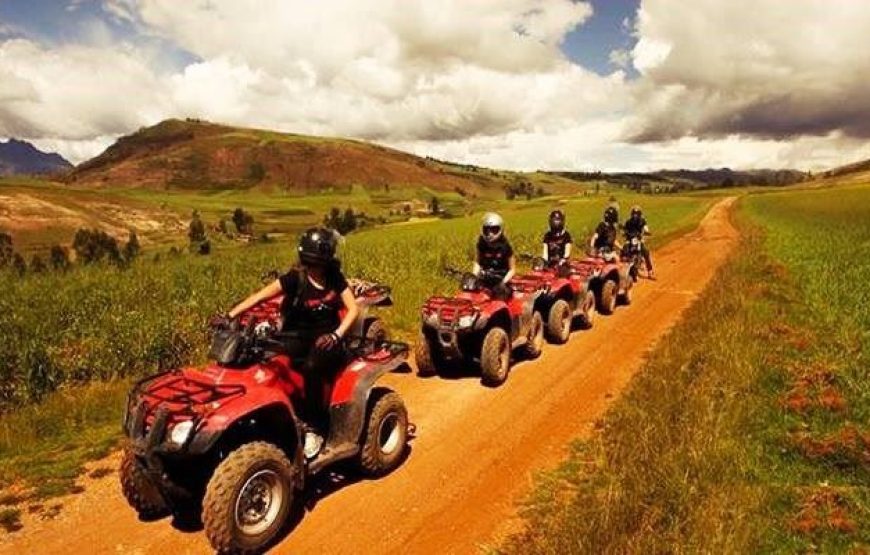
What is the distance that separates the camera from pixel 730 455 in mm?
6711

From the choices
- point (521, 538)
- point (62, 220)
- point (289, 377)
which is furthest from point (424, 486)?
point (62, 220)

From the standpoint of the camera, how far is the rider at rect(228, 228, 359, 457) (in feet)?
21.2

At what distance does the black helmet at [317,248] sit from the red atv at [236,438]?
83cm

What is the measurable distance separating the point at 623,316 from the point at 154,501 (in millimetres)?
12312

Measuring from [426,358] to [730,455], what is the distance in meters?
5.25

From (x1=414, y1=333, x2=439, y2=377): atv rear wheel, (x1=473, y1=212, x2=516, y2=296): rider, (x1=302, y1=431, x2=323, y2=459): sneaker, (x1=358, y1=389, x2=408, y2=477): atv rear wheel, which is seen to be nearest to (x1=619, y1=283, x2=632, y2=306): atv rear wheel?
(x1=473, y1=212, x2=516, y2=296): rider

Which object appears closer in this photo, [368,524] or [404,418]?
[368,524]

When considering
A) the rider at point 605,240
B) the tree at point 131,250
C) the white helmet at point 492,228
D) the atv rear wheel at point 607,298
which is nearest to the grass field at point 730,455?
the atv rear wheel at point 607,298

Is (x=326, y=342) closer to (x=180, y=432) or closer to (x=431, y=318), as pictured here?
(x=180, y=432)

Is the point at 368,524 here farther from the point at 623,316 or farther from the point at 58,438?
the point at 623,316

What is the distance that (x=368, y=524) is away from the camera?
6.34 m

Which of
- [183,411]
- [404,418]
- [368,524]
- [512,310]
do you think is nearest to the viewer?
[183,411]

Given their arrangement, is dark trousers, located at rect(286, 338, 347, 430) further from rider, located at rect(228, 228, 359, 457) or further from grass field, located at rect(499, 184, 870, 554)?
grass field, located at rect(499, 184, 870, 554)

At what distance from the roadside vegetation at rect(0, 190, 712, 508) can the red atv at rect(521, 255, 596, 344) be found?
3.01 m
